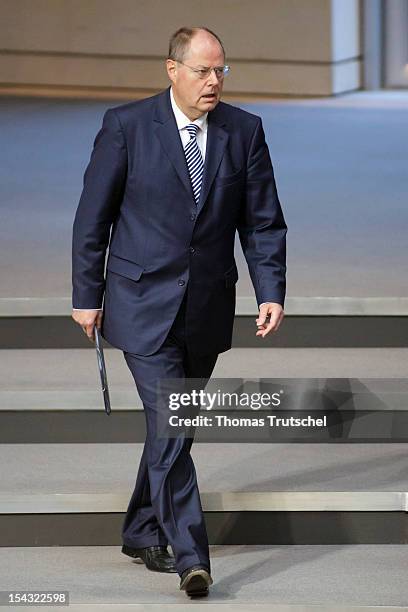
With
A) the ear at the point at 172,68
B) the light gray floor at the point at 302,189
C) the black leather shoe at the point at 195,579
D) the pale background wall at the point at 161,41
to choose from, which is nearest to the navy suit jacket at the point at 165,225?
the ear at the point at 172,68

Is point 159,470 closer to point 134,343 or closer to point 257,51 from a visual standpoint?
point 134,343

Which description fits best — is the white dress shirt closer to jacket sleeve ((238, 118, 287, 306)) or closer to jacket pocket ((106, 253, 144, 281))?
jacket sleeve ((238, 118, 287, 306))

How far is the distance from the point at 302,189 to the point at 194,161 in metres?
3.82

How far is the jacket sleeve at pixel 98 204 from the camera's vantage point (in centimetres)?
283

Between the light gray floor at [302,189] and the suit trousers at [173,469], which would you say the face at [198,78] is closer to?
the suit trousers at [173,469]

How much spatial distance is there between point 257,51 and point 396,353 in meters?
7.20

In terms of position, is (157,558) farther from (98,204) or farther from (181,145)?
(181,145)

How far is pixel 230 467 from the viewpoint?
3.49 m

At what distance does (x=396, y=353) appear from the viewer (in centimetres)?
409

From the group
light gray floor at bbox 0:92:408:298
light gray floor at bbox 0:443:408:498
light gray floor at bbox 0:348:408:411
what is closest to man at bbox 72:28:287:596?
light gray floor at bbox 0:443:408:498

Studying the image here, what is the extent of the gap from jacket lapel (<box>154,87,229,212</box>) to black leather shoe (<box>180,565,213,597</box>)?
2.67 feet

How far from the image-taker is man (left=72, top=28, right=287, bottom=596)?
2.84m

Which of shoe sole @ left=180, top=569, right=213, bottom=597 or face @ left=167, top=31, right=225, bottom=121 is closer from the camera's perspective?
face @ left=167, top=31, right=225, bottom=121

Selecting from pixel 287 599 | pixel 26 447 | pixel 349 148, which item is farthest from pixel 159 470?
pixel 349 148
